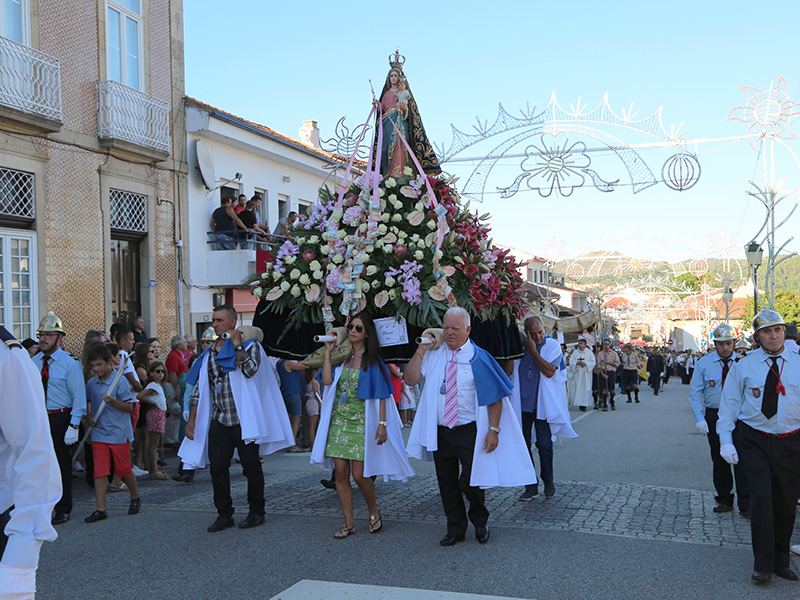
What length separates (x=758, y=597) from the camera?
15.9ft

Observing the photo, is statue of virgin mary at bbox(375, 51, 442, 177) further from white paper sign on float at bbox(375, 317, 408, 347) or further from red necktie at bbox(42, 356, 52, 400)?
red necktie at bbox(42, 356, 52, 400)

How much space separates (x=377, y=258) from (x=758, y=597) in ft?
12.8

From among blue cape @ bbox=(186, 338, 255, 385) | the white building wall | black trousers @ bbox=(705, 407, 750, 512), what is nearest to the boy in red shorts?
blue cape @ bbox=(186, 338, 255, 385)

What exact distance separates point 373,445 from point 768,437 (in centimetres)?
313

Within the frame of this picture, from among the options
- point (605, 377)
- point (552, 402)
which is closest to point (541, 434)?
point (552, 402)

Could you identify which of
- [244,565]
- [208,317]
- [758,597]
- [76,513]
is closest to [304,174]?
[208,317]

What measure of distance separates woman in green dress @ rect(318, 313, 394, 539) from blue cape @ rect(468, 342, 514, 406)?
90cm

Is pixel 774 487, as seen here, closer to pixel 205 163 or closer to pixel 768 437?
pixel 768 437

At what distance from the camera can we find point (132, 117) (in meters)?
14.9

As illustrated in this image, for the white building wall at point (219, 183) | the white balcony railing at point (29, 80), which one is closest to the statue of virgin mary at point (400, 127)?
the white balcony railing at point (29, 80)

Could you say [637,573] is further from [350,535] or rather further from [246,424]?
[246,424]

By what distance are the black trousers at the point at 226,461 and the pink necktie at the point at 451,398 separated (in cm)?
191

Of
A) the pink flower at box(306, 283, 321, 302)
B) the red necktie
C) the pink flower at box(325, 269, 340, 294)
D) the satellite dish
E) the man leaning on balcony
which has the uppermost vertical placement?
the satellite dish

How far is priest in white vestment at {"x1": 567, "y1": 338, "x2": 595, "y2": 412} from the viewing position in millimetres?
21025
